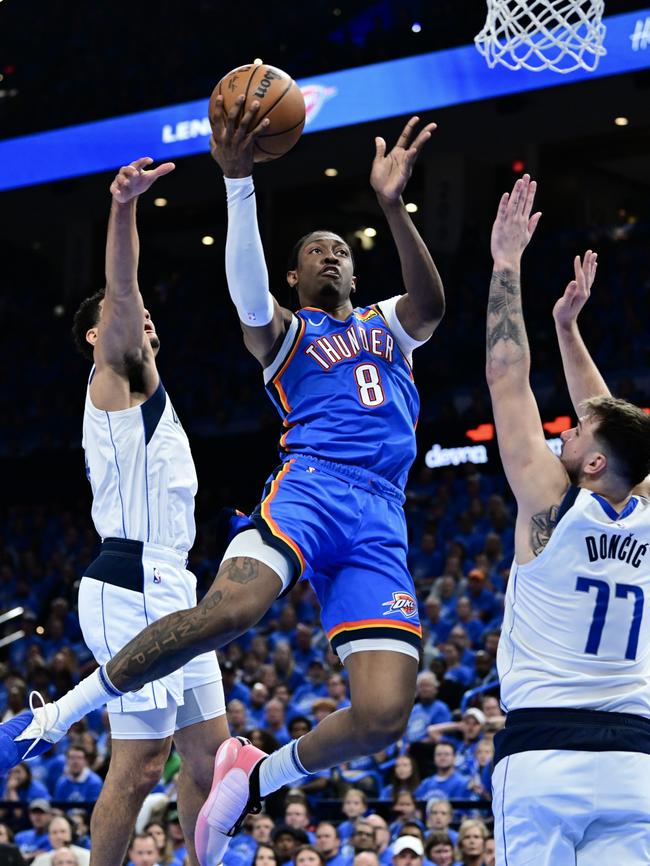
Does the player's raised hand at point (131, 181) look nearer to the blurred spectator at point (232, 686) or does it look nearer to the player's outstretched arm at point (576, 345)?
the player's outstretched arm at point (576, 345)

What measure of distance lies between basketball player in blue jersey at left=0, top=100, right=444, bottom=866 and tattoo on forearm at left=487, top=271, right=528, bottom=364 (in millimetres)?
916

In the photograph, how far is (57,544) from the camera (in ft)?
64.7

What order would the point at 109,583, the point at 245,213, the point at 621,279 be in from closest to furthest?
the point at 245,213, the point at 109,583, the point at 621,279

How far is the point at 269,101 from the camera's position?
4887mm

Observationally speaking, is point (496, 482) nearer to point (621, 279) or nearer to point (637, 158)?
point (621, 279)

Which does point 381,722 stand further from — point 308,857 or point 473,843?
point 308,857

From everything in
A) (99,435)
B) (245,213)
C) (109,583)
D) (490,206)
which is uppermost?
(490,206)

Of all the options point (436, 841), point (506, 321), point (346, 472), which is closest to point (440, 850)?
point (436, 841)

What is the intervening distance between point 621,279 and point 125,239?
13.2 metres

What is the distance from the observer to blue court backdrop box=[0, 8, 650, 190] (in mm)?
14156

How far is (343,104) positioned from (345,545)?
486 inches

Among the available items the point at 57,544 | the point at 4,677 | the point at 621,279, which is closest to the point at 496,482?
the point at 621,279

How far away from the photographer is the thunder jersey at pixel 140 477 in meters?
5.13

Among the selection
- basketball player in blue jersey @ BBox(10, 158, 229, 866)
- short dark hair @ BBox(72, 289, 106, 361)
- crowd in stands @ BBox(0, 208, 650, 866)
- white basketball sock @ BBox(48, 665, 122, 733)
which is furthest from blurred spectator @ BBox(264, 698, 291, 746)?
white basketball sock @ BBox(48, 665, 122, 733)
